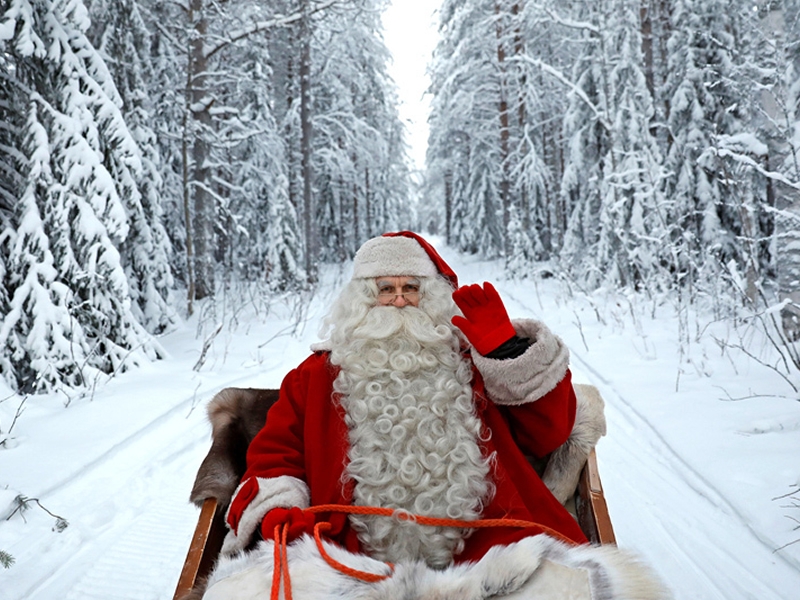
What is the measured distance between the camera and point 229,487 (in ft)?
7.47

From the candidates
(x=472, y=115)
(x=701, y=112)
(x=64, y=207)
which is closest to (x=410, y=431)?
(x=64, y=207)

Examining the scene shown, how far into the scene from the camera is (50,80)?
5711 millimetres

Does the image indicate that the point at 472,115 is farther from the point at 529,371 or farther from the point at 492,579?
the point at 492,579

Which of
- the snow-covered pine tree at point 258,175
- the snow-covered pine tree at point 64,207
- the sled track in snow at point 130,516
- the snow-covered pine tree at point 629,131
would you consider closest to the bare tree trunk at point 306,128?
the snow-covered pine tree at point 258,175

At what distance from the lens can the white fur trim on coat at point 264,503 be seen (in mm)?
1979

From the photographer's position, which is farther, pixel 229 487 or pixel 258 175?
pixel 258 175

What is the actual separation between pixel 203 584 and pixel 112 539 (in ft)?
4.97

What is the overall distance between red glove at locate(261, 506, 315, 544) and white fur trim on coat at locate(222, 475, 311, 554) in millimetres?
41

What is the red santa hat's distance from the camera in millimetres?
2564

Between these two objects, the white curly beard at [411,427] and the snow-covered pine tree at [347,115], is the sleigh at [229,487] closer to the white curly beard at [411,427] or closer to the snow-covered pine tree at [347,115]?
the white curly beard at [411,427]

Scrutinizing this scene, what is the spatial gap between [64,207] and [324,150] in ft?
47.2

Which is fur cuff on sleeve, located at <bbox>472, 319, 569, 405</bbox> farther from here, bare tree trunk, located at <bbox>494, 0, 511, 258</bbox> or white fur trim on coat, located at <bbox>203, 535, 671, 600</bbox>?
bare tree trunk, located at <bbox>494, 0, 511, 258</bbox>

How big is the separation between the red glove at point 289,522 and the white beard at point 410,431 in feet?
0.75

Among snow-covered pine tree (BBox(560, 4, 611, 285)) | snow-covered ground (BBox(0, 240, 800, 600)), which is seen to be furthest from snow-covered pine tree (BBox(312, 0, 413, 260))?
snow-covered ground (BBox(0, 240, 800, 600))
